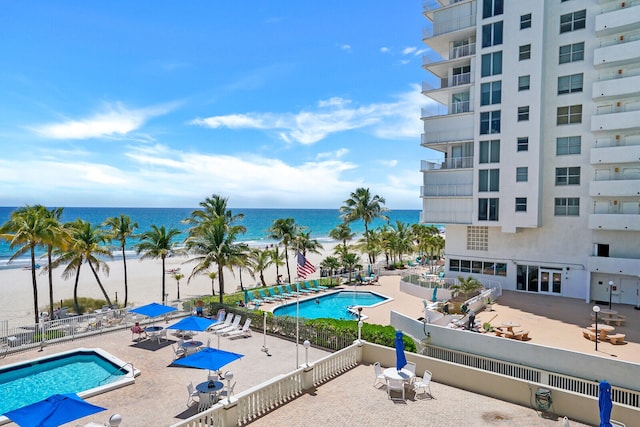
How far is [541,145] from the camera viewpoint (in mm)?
29406

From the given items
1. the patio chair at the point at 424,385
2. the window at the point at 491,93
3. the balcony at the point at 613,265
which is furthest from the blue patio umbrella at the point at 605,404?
the window at the point at 491,93

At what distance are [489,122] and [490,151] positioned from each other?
7.45 feet

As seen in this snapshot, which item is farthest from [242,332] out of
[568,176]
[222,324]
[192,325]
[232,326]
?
[568,176]

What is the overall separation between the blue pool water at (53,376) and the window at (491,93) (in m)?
30.1

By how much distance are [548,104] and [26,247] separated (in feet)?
120

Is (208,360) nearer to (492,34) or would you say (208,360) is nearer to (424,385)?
(424,385)

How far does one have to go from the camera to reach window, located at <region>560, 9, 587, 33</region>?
93.0 ft

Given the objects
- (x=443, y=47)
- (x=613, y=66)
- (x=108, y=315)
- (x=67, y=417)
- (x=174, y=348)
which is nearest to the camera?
(x=67, y=417)

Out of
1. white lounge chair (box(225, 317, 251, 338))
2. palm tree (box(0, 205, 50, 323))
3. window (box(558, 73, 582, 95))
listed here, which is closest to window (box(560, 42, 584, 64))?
window (box(558, 73, 582, 95))

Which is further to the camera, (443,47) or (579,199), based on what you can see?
(443,47)

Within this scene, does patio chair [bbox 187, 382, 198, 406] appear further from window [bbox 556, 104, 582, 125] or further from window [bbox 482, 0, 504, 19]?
window [bbox 482, 0, 504, 19]

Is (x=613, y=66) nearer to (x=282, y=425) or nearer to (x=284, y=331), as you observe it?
(x=284, y=331)

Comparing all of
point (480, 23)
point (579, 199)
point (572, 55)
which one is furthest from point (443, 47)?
point (579, 199)

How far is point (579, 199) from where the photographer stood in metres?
28.8
